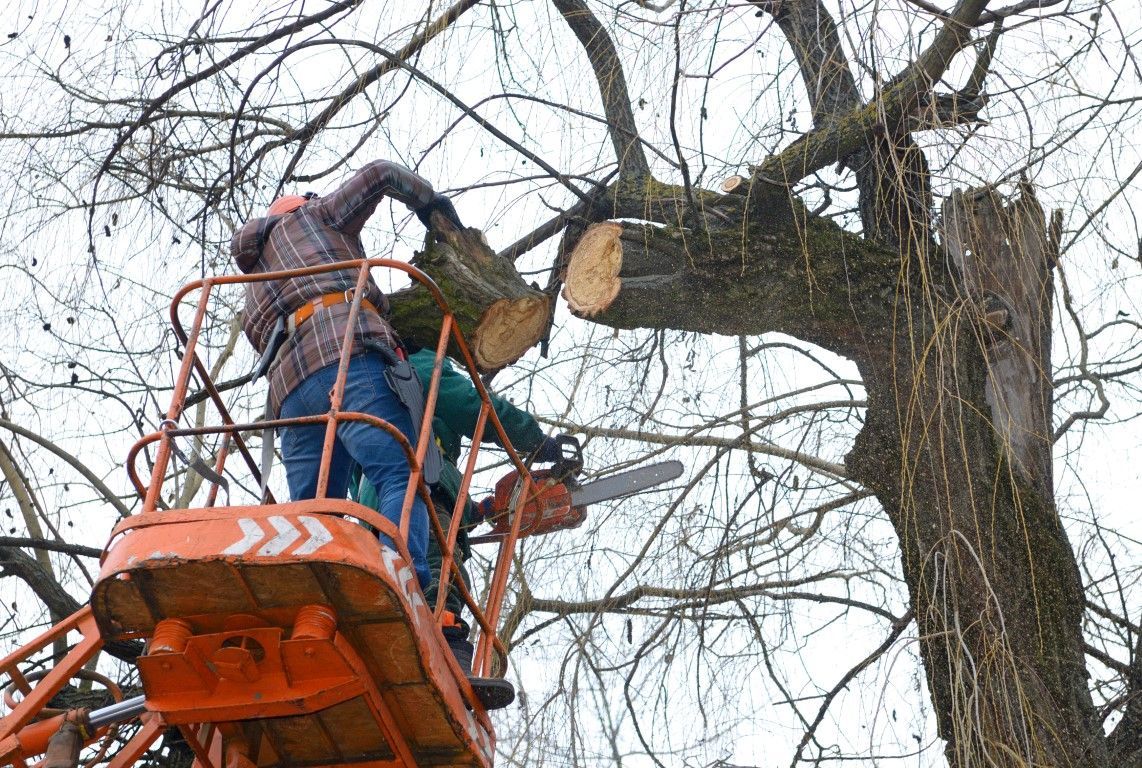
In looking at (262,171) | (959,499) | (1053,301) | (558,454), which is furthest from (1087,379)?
(262,171)

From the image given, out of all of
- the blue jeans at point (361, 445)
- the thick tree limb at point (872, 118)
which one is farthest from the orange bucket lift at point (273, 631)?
the thick tree limb at point (872, 118)

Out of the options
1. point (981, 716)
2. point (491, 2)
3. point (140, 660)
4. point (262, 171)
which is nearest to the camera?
point (140, 660)

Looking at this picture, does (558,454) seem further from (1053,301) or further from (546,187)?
(1053,301)

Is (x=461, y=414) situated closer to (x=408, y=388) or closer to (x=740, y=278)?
(x=408, y=388)

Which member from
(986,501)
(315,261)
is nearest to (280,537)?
(315,261)

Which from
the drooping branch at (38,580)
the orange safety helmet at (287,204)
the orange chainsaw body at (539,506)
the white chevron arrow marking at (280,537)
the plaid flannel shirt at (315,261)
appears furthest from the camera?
the drooping branch at (38,580)

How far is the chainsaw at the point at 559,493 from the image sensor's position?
4734 millimetres

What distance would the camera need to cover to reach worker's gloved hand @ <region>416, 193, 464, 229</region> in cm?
448

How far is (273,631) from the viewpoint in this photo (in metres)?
3.13

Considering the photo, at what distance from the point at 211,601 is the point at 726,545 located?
7.13ft

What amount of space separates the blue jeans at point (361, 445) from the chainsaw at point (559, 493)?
0.78m

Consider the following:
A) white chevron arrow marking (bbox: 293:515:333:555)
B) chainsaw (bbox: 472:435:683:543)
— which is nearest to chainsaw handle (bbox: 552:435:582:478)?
chainsaw (bbox: 472:435:683:543)

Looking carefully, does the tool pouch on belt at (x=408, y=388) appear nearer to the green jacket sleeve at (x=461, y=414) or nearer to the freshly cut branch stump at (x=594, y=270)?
the green jacket sleeve at (x=461, y=414)

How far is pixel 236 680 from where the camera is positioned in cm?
316
